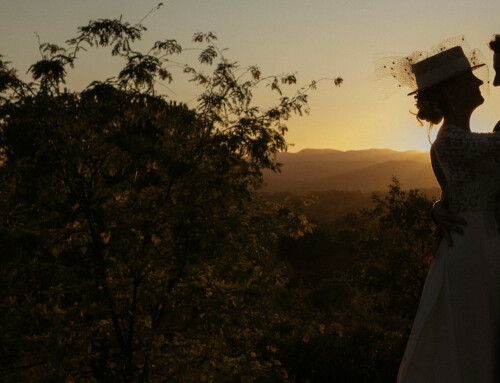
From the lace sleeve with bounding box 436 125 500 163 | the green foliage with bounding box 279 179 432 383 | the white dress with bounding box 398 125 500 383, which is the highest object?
the lace sleeve with bounding box 436 125 500 163

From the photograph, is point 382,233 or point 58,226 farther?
point 382,233

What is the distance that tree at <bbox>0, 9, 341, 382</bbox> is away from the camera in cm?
809

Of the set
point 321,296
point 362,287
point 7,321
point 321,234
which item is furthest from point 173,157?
point 321,234

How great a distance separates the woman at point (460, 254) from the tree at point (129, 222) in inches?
203

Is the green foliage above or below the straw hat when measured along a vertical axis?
below

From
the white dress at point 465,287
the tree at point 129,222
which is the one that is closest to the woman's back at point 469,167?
the white dress at point 465,287

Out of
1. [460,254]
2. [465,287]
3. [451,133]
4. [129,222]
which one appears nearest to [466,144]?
[451,133]

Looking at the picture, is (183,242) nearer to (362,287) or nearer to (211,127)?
(211,127)

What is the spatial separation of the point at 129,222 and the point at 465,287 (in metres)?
5.89

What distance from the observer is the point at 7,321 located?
8.19 m

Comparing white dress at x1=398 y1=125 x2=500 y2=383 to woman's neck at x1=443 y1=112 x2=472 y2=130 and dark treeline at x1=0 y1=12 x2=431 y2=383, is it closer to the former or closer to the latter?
woman's neck at x1=443 y1=112 x2=472 y2=130

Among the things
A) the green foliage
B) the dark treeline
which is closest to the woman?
the dark treeline

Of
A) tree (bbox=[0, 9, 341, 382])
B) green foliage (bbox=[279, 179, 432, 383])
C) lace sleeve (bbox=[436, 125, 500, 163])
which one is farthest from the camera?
green foliage (bbox=[279, 179, 432, 383])

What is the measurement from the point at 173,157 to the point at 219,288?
2.46 metres
